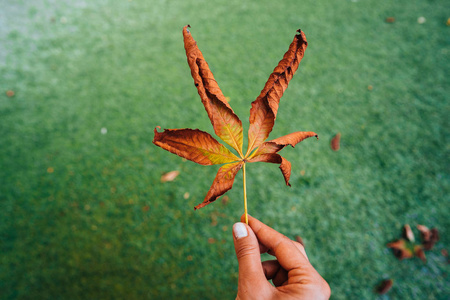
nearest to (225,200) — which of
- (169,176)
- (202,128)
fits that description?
(169,176)

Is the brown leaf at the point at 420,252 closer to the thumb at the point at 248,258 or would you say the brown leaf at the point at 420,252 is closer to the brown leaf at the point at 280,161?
the thumb at the point at 248,258

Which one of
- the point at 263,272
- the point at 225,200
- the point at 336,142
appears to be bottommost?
the point at 225,200

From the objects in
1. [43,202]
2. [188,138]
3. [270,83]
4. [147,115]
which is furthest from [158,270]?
[270,83]

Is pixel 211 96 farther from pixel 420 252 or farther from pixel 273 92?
pixel 420 252

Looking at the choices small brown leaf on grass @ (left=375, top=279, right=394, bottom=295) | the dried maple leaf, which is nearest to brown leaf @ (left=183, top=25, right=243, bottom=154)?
the dried maple leaf

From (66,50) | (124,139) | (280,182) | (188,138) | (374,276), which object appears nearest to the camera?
(188,138)

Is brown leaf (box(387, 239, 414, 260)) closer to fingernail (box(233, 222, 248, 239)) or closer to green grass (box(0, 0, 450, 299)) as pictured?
green grass (box(0, 0, 450, 299))

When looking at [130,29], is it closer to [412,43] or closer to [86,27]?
[86,27]
